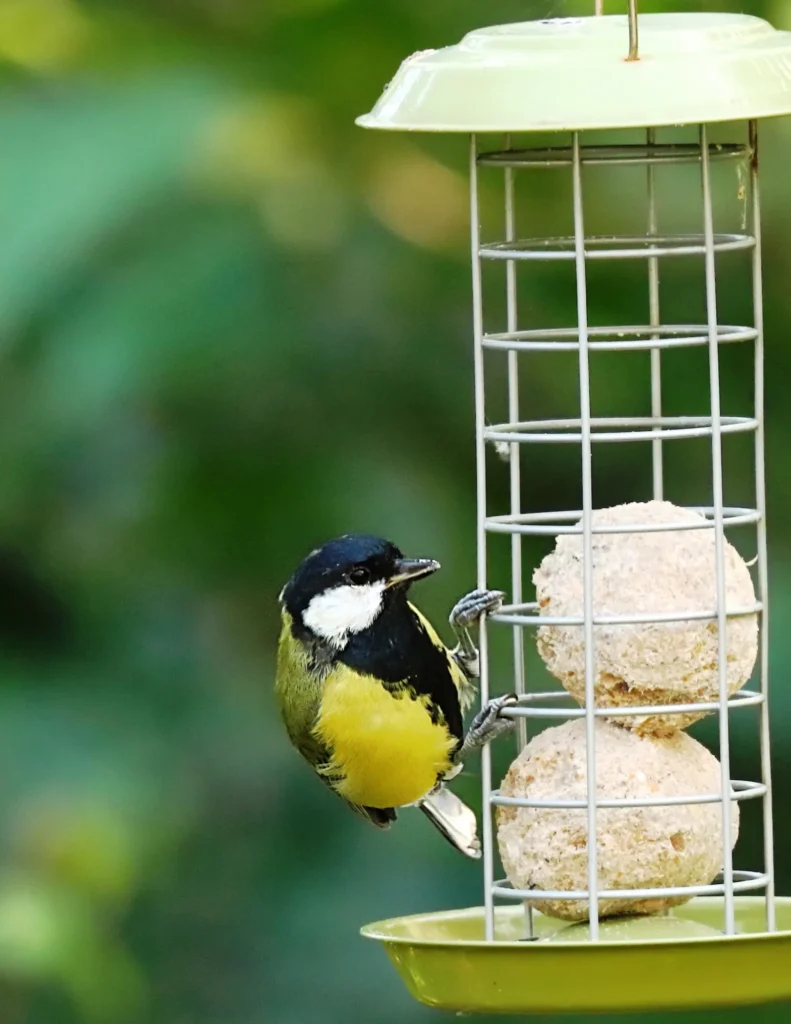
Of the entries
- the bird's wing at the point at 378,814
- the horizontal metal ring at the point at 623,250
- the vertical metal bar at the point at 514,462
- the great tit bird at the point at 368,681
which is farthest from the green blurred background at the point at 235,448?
the horizontal metal ring at the point at 623,250

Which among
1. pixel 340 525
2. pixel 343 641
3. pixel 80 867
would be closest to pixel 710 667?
pixel 343 641

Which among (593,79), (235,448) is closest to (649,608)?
(593,79)

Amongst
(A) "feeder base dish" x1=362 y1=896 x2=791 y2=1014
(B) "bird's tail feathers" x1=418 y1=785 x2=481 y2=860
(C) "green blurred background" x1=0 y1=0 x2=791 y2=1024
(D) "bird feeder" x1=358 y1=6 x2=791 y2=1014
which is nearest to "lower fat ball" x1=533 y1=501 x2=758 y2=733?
(D) "bird feeder" x1=358 y1=6 x2=791 y2=1014

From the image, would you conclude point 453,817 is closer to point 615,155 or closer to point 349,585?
point 349,585

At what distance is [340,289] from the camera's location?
14.2 ft

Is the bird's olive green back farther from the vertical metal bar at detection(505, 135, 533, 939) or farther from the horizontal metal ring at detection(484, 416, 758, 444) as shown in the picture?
the horizontal metal ring at detection(484, 416, 758, 444)

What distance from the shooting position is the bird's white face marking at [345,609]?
11.0 feet

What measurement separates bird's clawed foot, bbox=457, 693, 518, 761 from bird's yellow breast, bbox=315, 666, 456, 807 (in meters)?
0.24

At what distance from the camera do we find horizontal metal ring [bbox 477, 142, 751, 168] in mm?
2924

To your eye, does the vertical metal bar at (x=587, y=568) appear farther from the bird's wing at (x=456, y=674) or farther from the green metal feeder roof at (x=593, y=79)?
the bird's wing at (x=456, y=674)

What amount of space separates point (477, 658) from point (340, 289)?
Answer: 3.48 feet

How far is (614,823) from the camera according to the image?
9.42 ft

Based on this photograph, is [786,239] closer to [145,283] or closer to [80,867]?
[145,283]

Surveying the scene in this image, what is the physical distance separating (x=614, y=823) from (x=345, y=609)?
0.69 meters
